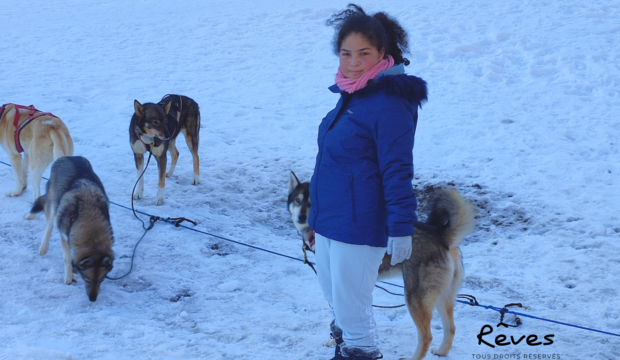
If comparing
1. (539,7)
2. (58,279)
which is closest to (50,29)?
(58,279)

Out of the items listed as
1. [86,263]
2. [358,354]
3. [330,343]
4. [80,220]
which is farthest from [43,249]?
[358,354]

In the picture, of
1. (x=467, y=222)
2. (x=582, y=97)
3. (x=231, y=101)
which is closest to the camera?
(x=467, y=222)

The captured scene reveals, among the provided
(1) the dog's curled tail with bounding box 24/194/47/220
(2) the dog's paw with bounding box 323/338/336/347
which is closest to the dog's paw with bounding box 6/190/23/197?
(1) the dog's curled tail with bounding box 24/194/47/220

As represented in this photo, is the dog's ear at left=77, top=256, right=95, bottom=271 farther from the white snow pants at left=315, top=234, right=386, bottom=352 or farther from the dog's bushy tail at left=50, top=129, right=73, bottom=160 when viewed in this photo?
the white snow pants at left=315, top=234, right=386, bottom=352

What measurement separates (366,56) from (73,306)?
10.4 feet

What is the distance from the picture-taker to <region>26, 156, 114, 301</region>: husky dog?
4.16m

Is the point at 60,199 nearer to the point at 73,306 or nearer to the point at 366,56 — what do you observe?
the point at 73,306

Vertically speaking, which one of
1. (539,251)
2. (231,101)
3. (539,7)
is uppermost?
(539,7)

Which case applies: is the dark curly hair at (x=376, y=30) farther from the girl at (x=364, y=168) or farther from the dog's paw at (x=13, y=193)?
the dog's paw at (x=13, y=193)

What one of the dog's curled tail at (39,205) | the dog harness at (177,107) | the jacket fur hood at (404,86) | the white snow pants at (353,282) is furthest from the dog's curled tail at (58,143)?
the jacket fur hood at (404,86)

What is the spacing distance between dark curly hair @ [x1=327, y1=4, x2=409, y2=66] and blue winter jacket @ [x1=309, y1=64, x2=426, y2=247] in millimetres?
165

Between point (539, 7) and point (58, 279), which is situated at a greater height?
point (539, 7)

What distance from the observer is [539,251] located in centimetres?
515

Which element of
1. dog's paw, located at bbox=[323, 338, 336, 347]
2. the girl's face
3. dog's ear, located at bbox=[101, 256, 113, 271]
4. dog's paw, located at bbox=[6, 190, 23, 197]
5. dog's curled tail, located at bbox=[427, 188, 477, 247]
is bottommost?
dog's paw, located at bbox=[323, 338, 336, 347]
